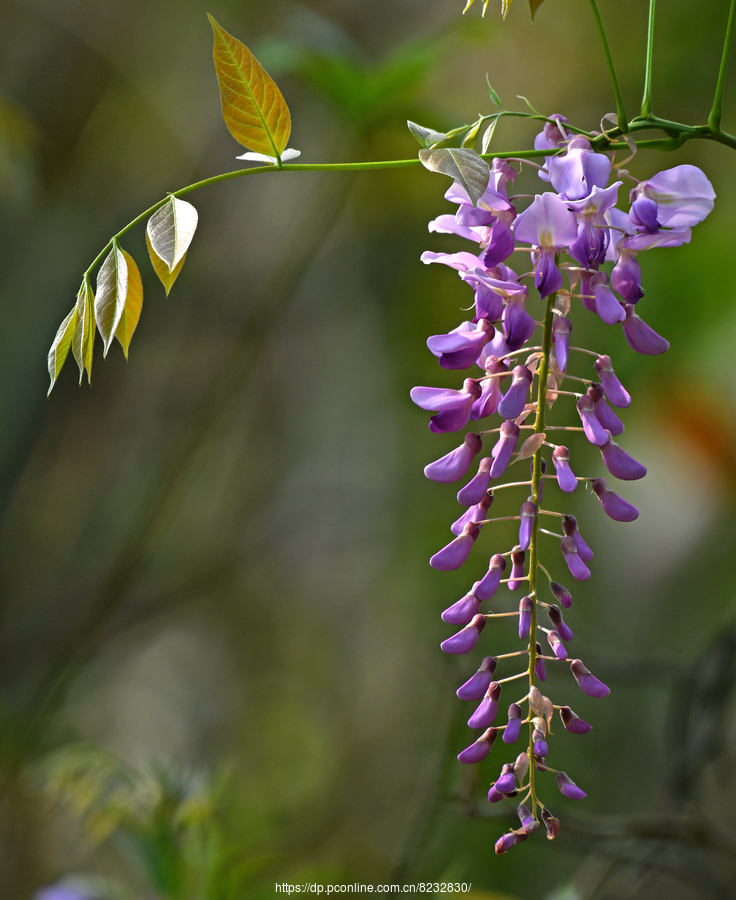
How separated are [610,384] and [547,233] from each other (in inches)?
A: 4.8

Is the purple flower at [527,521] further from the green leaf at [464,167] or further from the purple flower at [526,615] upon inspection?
the green leaf at [464,167]

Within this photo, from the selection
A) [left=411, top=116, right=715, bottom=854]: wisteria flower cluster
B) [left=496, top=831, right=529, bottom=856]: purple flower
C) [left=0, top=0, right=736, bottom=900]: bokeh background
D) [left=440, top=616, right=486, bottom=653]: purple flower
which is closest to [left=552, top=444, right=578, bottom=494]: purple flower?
[left=411, top=116, right=715, bottom=854]: wisteria flower cluster

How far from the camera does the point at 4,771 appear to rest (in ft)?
5.97

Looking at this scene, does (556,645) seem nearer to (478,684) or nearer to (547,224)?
(478,684)

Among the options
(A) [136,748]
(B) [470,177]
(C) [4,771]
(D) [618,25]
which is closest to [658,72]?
(D) [618,25]

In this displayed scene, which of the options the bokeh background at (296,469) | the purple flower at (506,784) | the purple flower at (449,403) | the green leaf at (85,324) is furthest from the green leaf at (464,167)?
the bokeh background at (296,469)

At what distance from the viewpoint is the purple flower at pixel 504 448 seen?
47 cm

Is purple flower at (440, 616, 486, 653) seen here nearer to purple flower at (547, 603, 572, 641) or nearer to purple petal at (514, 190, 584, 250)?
purple flower at (547, 603, 572, 641)

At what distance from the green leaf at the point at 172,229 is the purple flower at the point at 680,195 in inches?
10.5

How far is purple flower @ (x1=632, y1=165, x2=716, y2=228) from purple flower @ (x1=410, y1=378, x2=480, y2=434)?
15 centimetres

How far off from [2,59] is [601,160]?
2276mm

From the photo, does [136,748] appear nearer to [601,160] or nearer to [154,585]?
[154,585]

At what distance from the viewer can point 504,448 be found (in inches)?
18.5

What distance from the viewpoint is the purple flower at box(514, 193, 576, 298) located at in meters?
0.41
